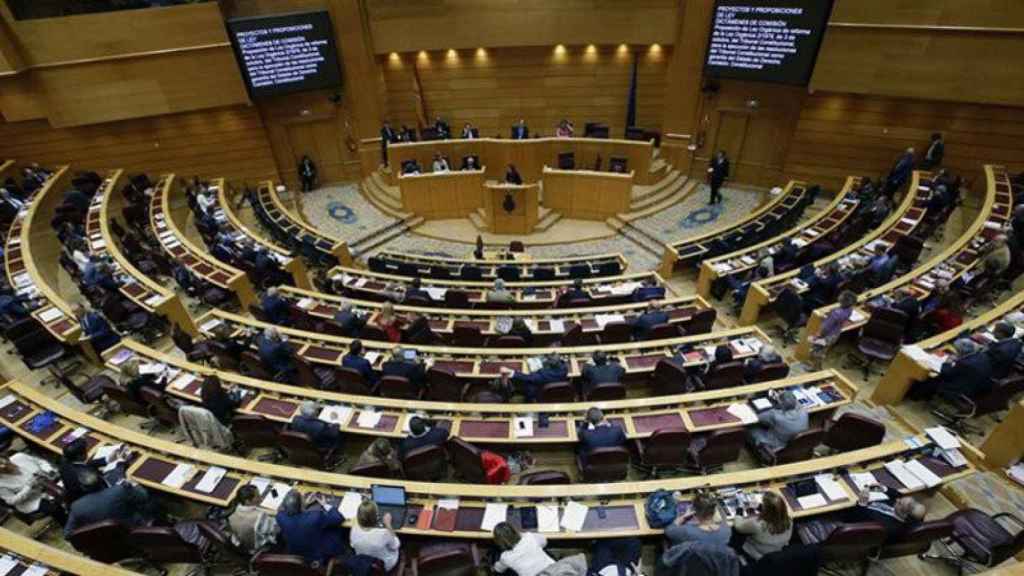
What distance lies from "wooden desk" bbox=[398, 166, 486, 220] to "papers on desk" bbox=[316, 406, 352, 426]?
→ 9.91 meters

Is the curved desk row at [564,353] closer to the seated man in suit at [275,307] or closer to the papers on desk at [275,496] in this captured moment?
the seated man in suit at [275,307]

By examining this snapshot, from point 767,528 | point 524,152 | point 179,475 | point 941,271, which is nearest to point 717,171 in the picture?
point 524,152

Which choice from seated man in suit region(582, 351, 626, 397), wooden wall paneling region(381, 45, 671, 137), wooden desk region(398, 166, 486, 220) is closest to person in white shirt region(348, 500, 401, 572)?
seated man in suit region(582, 351, 626, 397)

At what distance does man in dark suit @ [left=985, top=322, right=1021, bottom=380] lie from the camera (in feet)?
21.5

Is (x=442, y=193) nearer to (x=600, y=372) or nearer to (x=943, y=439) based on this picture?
(x=600, y=372)

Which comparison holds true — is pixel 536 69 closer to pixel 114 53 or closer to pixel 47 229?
pixel 114 53

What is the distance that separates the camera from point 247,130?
16781 millimetres

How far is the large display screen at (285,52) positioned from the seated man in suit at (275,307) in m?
9.23

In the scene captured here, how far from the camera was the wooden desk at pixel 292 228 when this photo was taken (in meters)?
12.5

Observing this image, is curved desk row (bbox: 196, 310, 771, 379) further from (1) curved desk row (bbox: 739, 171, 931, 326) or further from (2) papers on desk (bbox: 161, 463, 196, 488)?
(2) papers on desk (bbox: 161, 463, 196, 488)

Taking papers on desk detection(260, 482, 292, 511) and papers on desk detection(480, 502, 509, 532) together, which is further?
papers on desk detection(260, 482, 292, 511)

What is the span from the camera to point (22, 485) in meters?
5.78

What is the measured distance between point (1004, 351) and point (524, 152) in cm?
1243

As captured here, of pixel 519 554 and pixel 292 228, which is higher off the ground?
pixel 519 554
